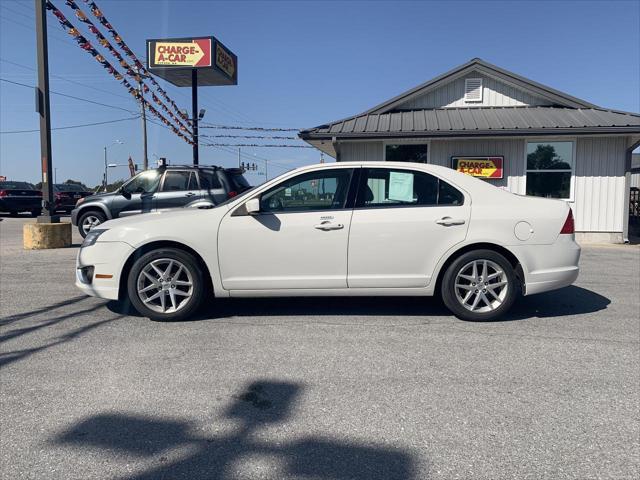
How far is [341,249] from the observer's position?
4.88m

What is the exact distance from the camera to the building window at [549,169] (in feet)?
42.0

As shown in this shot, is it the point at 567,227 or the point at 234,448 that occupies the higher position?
the point at 567,227

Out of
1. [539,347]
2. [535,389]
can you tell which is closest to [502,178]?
[539,347]

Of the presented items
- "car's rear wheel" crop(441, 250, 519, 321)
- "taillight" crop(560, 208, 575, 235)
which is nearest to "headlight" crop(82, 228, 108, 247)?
"car's rear wheel" crop(441, 250, 519, 321)

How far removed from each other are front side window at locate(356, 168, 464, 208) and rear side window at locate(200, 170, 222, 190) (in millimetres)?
6136

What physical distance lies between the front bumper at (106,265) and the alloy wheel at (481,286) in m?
3.28

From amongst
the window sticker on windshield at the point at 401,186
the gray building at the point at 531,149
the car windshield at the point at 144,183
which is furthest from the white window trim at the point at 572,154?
the car windshield at the point at 144,183

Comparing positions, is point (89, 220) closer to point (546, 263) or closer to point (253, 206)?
point (253, 206)

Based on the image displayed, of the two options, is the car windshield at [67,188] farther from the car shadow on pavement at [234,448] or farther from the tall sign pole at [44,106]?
the car shadow on pavement at [234,448]

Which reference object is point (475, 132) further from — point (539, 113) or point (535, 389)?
point (535, 389)

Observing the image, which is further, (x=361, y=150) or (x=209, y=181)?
(x=361, y=150)

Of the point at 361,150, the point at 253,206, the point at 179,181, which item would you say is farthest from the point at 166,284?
the point at 361,150

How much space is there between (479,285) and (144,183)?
28.1 ft

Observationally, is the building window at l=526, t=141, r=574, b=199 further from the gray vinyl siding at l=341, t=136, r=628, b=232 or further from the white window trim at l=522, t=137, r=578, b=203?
the gray vinyl siding at l=341, t=136, r=628, b=232
